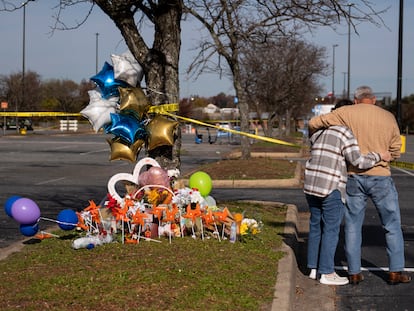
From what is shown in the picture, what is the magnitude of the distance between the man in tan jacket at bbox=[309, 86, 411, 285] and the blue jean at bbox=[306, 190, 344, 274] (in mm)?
126

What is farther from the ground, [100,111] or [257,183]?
[100,111]

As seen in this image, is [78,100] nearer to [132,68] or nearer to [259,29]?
[259,29]

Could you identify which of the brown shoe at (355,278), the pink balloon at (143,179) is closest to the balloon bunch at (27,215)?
the pink balloon at (143,179)

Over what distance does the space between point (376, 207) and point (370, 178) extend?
312 millimetres

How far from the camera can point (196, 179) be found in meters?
8.41

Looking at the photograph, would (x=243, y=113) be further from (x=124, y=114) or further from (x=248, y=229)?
(x=248, y=229)

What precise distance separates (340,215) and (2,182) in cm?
1202

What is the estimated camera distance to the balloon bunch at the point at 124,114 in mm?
7922

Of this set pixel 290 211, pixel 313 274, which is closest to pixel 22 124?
pixel 290 211

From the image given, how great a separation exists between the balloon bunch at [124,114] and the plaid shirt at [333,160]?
86.7 inches

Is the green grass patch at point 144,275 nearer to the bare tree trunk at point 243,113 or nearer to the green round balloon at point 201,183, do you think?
the green round balloon at point 201,183

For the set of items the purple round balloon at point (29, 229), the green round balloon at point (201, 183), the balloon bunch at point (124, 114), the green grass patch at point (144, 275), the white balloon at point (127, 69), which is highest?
the white balloon at point (127, 69)

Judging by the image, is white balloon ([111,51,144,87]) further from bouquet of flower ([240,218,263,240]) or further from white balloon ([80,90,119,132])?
bouquet of flower ([240,218,263,240])

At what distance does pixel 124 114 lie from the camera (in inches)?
313
